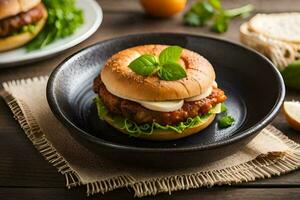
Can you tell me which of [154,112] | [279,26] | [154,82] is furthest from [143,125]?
[279,26]

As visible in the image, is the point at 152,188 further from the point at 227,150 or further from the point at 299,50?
the point at 299,50

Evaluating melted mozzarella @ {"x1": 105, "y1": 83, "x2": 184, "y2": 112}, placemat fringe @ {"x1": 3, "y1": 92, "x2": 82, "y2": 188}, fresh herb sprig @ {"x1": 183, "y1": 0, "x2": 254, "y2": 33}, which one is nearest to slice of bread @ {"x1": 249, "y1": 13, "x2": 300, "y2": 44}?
fresh herb sprig @ {"x1": 183, "y1": 0, "x2": 254, "y2": 33}

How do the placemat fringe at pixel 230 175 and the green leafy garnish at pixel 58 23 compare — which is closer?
the placemat fringe at pixel 230 175

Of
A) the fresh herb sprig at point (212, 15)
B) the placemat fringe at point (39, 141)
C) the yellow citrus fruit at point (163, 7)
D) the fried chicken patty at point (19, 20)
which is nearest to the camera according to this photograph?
the placemat fringe at point (39, 141)

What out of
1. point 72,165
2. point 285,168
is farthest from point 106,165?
point 285,168

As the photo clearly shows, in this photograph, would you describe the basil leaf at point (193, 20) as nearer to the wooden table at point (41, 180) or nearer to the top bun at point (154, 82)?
the wooden table at point (41, 180)

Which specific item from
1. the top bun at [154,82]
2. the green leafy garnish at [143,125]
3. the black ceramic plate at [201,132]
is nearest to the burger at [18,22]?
the black ceramic plate at [201,132]

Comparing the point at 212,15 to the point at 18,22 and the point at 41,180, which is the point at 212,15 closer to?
the point at 18,22
